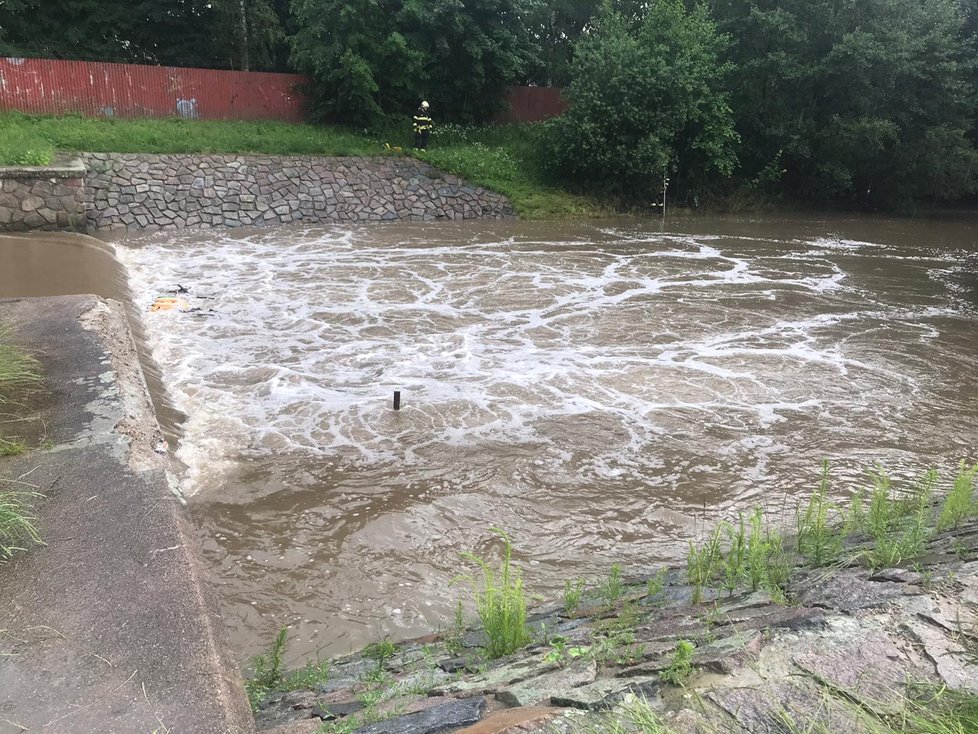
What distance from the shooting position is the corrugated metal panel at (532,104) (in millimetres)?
26152

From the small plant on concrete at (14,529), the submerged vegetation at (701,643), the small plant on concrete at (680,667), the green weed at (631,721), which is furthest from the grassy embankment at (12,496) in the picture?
the small plant on concrete at (680,667)

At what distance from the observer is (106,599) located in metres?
3.08

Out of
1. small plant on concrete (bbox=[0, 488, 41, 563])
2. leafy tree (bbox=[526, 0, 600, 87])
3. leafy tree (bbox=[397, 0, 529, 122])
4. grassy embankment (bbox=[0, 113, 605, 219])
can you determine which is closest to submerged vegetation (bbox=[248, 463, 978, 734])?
small plant on concrete (bbox=[0, 488, 41, 563])

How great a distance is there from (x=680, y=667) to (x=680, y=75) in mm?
20679

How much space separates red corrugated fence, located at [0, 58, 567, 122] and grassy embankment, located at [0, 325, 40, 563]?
17774 mm

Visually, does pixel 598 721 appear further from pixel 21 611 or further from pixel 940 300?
pixel 940 300

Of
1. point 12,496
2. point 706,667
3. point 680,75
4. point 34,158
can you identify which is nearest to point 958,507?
point 706,667

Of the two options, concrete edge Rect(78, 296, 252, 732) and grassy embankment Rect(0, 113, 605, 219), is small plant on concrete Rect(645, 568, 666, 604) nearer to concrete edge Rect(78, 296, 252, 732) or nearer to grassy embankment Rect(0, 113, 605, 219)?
concrete edge Rect(78, 296, 252, 732)

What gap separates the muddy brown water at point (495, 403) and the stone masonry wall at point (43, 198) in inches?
60.6

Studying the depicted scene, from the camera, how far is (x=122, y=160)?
55.6ft

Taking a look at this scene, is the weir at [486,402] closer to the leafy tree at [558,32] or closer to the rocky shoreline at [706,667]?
the rocky shoreline at [706,667]

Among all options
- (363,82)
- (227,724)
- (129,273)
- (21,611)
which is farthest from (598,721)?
(363,82)

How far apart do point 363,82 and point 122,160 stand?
6.99 metres

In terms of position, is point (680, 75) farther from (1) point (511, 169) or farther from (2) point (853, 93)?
(2) point (853, 93)
